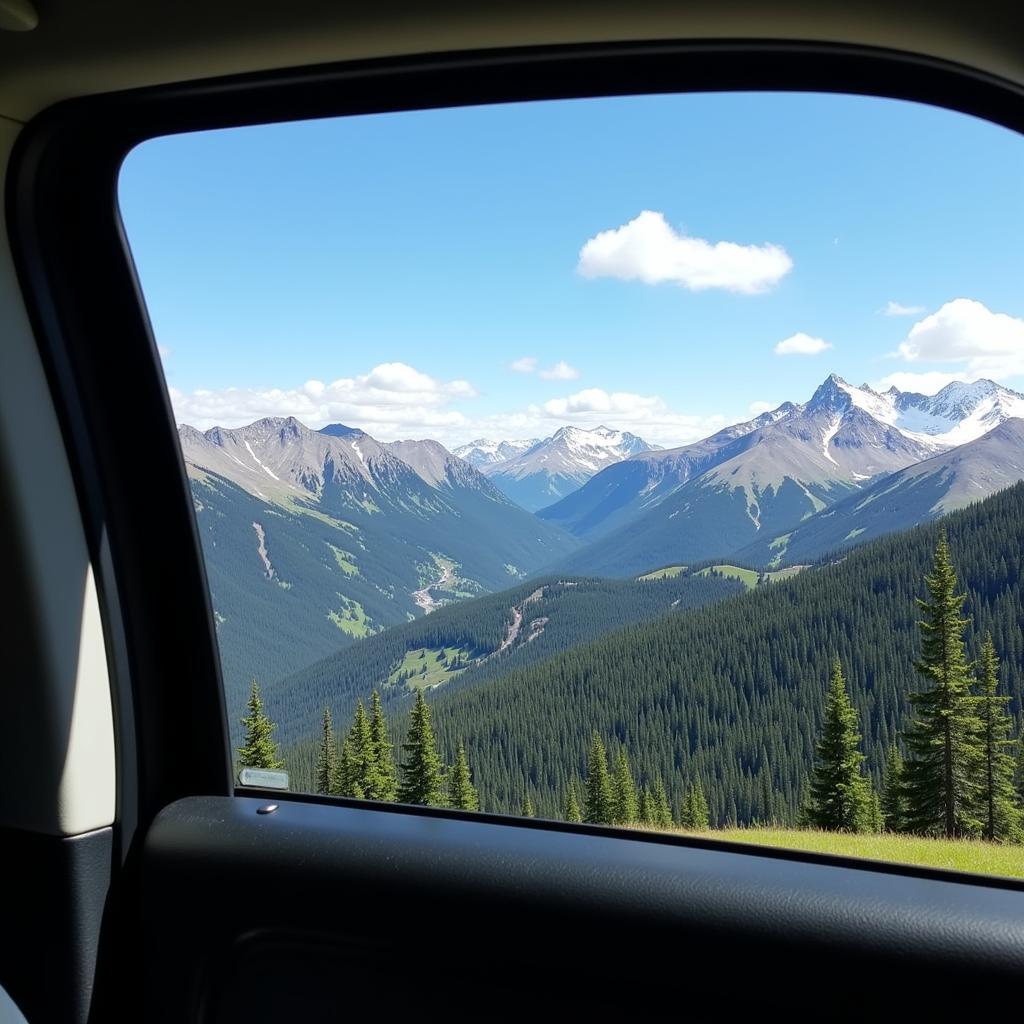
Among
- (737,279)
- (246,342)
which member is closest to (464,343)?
(246,342)

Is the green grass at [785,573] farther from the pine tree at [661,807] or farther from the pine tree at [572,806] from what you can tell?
the pine tree at [572,806]

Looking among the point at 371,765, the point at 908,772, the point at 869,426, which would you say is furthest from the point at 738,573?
the point at 371,765

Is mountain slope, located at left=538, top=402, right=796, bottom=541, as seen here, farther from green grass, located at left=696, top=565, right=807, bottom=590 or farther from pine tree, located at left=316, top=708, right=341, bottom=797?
pine tree, located at left=316, top=708, right=341, bottom=797

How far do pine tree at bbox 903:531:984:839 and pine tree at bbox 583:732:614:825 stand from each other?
2.57ft

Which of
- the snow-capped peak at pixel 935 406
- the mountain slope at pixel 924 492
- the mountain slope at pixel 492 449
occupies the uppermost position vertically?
the mountain slope at pixel 492 449

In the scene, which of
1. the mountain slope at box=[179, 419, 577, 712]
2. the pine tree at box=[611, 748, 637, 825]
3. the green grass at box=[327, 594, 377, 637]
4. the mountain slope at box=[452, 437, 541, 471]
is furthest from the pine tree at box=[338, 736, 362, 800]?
the green grass at box=[327, 594, 377, 637]

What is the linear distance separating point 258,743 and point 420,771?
477mm

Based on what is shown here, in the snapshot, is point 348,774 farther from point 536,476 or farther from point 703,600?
point 536,476

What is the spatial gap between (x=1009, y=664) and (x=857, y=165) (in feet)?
4.45

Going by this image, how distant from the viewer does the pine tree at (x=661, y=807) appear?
2007 mm

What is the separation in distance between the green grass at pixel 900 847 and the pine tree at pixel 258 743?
4.11ft

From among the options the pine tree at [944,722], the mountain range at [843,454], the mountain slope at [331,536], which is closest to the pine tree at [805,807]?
the pine tree at [944,722]

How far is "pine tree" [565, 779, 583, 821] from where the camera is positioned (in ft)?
6.68

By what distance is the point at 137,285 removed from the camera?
80.5 inches
